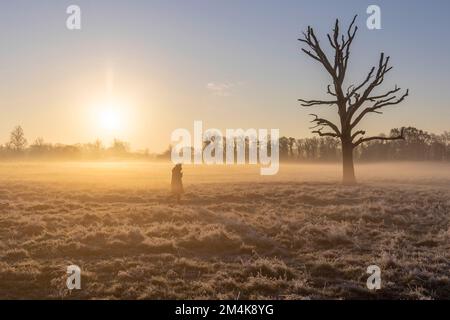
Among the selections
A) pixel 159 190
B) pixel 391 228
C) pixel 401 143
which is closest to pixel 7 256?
pixel 391 228

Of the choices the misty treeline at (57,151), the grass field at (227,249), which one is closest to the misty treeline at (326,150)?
the misty treeline at (57,151)

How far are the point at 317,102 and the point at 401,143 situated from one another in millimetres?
92359

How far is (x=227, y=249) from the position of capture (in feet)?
47.6

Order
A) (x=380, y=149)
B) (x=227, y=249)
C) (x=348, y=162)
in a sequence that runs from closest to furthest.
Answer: (x=227, y=249) < (x=348, y=162) < (x=380, y=149)

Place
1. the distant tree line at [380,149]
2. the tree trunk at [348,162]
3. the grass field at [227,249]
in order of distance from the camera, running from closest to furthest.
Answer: the grass field at [227,249] → the tree trunk at [348,162] → the distant tree line at [380,149]

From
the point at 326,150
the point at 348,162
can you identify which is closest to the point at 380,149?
the point at 326,150

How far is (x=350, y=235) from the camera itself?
54.4ft

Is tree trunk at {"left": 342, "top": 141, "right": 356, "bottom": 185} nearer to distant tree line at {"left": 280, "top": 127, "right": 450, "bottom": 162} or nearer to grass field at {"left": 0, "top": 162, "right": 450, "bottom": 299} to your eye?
grass field at {"left": 0, "top": 162, "right": 450, "bottom": 299}

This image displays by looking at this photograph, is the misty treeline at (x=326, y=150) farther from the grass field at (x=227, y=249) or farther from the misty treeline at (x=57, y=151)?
the grass field at (x=227, y=249)

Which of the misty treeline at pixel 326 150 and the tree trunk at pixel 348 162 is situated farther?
the misty treeline at pixel 326 150

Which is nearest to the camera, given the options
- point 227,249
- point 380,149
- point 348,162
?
point 227,249

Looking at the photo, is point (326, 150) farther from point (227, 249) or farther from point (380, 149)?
point (227, 249)

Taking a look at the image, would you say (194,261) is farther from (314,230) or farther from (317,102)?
(317,102)

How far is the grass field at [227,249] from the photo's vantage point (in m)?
10.1
